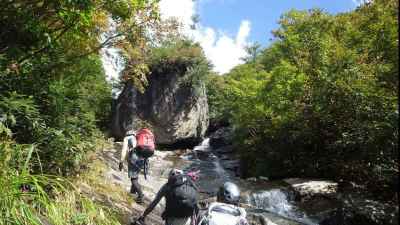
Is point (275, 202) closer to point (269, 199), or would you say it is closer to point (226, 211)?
point (269, 199)

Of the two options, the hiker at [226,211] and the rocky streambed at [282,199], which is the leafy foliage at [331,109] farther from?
the hiker at [226,211]

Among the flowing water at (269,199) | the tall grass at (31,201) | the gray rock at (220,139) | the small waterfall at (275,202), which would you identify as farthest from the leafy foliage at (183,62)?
the tall grass at (31,201)

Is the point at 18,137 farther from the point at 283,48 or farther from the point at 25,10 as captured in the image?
the point at 283,48

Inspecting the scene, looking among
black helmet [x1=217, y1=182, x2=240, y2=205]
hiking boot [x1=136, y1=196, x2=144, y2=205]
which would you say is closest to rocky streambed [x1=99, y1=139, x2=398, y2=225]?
hiking boot [x1=136, y1=196, x2=144, y2=205]

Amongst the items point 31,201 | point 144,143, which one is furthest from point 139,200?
point 31,201

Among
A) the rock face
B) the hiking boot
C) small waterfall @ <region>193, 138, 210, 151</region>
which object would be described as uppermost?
the rock face

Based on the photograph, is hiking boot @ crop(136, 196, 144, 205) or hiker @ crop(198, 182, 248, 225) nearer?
hiker @ crop(198, 182, 248, 225)

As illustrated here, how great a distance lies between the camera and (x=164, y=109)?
2542cm

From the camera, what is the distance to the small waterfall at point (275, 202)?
41.7 feet

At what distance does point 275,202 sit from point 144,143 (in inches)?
273

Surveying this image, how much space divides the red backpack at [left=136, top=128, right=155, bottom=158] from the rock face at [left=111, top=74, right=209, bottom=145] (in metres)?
17.2

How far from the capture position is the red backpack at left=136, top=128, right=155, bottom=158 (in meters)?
7.77

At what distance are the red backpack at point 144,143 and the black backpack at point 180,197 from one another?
312 centimetres

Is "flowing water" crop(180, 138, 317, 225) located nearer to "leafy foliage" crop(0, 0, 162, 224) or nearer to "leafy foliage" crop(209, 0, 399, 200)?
"leafy foliage" crop(209, 0, 399, 200)
